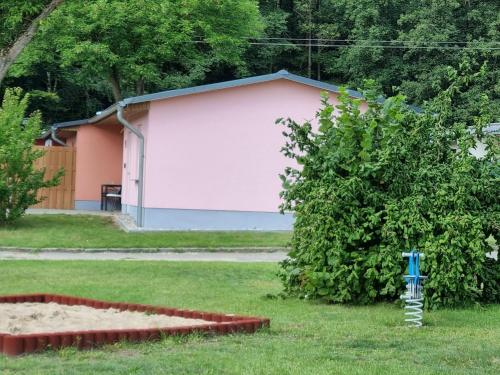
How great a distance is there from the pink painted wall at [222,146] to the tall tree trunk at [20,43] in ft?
40.8

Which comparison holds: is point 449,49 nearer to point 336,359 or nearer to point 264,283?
point 264,283

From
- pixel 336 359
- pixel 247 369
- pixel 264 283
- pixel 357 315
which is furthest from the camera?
pixel 264 283

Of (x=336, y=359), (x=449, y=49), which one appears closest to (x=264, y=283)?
(x=336, y=359)

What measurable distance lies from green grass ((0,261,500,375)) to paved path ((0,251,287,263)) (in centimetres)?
367

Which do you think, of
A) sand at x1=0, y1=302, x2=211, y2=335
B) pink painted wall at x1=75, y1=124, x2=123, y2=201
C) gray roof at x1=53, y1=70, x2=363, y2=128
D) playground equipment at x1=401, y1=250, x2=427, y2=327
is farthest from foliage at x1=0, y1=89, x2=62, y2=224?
playground equipment at x1=401, y1=250, x2=427, y2=327

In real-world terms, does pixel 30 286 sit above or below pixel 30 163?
below

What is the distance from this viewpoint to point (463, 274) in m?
9.27

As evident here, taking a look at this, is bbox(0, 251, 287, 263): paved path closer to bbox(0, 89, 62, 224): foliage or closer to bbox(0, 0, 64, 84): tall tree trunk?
bbox(0, 89, 62, 224): foliage

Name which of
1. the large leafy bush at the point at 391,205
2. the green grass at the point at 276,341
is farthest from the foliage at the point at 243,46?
the green grass at the point at 276,341

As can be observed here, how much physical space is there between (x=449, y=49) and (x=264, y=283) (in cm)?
3279

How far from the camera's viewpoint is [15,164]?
2028 centimetres

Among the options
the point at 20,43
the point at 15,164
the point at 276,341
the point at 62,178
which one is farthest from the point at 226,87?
the point at 276,341

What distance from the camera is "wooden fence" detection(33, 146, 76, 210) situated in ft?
93.8

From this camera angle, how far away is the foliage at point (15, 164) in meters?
20.2
